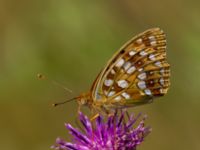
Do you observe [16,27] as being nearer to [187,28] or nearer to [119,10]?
[119,10]

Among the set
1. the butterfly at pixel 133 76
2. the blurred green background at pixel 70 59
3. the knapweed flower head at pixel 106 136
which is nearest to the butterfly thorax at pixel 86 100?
the butterfly at pixel 133 76

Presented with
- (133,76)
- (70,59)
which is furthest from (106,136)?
(70,59)

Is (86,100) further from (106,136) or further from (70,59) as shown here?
(70,59)

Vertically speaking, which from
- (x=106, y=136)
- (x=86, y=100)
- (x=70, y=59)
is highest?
(x=70, y=59)

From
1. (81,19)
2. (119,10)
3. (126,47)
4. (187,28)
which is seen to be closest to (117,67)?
(126,47)

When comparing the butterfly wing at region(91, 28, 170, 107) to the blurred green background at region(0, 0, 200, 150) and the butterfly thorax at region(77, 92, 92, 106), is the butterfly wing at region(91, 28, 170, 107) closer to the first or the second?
the butterfly thorax at region(77, 92, 92, 106)

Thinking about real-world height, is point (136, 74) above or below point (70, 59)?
below
